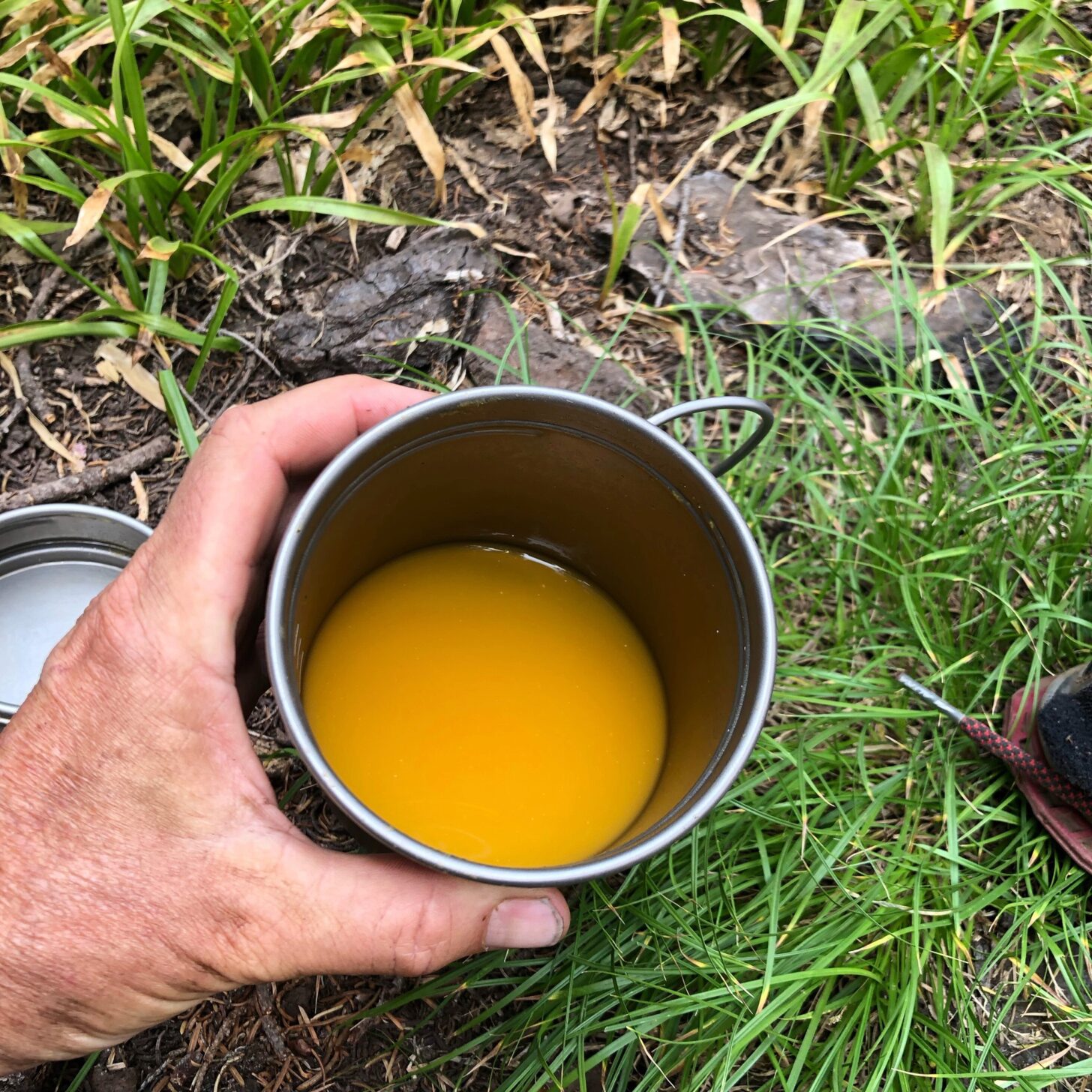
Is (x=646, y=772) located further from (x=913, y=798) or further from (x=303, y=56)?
(x=303, y=56)

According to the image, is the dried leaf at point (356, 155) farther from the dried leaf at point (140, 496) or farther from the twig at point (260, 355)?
the dried leaf at point (140, 496)

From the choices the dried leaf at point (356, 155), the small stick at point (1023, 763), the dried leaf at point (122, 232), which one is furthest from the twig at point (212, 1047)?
the dried leaf at point (356, 155)

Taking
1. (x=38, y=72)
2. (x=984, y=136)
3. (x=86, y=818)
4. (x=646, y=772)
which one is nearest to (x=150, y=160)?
(x=38, y=72)

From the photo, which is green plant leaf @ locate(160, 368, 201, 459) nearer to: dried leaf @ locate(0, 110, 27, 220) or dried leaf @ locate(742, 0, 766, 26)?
dried leaf @ locate(0, 110, 27, 220)

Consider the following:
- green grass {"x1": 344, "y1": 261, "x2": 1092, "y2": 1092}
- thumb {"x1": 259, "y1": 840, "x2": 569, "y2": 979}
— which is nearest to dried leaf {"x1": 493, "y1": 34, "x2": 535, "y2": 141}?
green grass {"x1": 344, "y1": 261, "x2": 1092, "y2": 1092}

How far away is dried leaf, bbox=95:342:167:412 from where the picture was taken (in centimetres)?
204

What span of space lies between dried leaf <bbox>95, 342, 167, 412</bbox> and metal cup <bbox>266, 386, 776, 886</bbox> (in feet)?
2.64

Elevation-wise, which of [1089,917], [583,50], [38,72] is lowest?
[1089,917]

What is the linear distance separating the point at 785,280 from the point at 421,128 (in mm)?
876

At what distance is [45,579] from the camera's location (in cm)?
204

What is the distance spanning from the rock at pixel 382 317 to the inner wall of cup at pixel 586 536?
1.75ft

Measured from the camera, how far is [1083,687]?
5.80 ft

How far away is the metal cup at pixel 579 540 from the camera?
1.05m

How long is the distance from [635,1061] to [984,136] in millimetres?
2182
